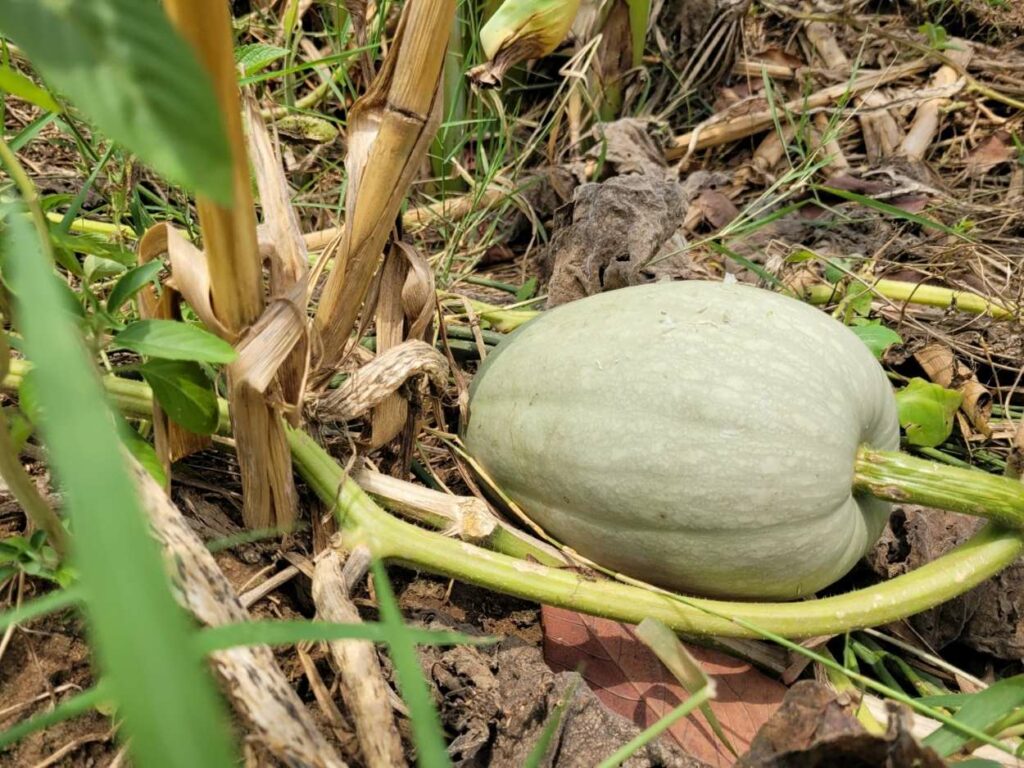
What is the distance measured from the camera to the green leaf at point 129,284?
98cm

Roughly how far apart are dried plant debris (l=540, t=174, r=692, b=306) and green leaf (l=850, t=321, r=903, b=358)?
1.30 feet

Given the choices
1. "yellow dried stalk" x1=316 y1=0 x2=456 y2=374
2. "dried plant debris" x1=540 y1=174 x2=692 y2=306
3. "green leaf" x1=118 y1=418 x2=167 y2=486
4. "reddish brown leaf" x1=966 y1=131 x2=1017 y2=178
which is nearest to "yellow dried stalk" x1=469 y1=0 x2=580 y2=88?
"yellow dried stalk" x1=316 y1=0 x2=456 y2=374

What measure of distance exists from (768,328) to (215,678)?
0.92 metres

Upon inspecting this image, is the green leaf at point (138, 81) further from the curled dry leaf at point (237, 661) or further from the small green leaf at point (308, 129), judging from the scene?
the small green leaf at point (308, 129)

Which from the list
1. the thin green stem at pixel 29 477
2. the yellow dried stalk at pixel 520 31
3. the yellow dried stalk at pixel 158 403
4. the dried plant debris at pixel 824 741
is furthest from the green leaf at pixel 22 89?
the dried plant debris at pixel 824 741

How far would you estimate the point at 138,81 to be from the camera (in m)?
0.44

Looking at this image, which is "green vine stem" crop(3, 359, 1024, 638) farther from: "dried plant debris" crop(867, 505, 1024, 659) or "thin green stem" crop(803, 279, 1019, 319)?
"thin green stem" crop(803, 279, 1019, 319)

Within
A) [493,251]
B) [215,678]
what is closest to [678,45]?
[493,251]

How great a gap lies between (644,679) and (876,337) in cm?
84

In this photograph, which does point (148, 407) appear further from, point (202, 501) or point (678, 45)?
point (678, 45)

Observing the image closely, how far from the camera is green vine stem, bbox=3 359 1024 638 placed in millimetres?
1210

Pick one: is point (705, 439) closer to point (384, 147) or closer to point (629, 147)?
point (384, 147)

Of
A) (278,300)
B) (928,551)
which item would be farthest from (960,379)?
(278,300)

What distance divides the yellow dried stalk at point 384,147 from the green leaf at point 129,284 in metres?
0.27
